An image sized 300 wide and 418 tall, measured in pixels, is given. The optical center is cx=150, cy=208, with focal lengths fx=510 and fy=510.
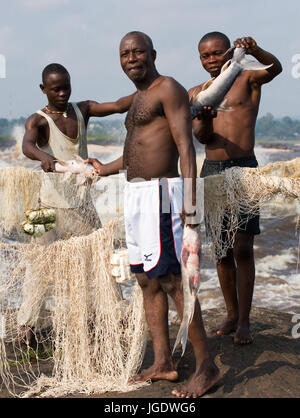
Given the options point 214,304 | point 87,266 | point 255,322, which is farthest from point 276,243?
point 87,266

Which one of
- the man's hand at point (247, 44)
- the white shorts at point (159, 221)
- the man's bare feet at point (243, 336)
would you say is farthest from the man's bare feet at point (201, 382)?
the man's hand at point (247, 44)

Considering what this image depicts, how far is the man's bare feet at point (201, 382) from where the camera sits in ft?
11.1

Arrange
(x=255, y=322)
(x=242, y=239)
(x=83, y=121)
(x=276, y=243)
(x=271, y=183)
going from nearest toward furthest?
(x=271, y=183) → (x=242, y=239) → (x=83, y=121) → (x=255, y=322) → (x=276, y=243)

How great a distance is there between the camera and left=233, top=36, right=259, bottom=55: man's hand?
3887mm

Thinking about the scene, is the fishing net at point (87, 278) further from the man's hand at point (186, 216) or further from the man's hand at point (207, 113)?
the man's hand at point (186, 216)

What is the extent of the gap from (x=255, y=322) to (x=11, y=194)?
2.69m

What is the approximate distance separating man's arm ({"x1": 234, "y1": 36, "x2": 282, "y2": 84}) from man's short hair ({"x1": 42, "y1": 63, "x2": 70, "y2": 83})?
1.48 meters

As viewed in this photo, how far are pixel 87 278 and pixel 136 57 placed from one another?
1.64 metres

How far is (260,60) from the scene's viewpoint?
4.06m

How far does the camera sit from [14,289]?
13.0 ft

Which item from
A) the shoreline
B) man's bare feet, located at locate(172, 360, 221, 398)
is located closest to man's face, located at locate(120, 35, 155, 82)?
man's bare feet, located at locate(172, 360, 221, 398)

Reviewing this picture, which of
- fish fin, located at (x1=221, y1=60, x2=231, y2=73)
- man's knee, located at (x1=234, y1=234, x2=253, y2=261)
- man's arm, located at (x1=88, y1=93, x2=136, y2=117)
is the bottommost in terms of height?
man's knee, located at (x1=234, y1=234, x2=253, y2=261)

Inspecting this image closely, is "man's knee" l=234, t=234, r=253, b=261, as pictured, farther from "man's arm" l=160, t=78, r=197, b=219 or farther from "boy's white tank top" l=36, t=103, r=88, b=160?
"boy's white tank top" l=36, t=103, r=88, b=160
